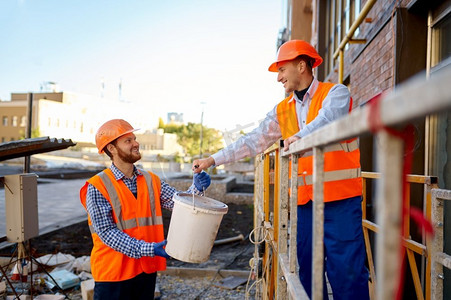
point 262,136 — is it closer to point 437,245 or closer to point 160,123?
point 437,245

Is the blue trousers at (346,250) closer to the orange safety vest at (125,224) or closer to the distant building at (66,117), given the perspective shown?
the orange safety vest at (125,224)

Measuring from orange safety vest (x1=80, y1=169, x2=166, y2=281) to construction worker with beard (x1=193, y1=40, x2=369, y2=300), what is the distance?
113cm

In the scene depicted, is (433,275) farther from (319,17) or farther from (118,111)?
(118,111)

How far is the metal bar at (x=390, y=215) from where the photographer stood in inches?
28.2

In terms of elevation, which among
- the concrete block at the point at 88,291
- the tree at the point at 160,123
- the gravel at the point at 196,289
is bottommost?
the gravel at the point at 196,289

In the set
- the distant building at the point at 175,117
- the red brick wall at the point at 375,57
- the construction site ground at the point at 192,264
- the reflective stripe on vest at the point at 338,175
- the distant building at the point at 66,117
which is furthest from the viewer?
the distant building at the point at 175,117

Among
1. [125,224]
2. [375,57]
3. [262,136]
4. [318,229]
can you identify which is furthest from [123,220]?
[375,57]

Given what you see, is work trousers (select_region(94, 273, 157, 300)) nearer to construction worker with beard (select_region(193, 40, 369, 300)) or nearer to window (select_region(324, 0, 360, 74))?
construction worker with beard (select_region(193, 40, 369, 300))

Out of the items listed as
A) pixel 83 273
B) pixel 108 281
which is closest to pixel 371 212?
pixel 108 281

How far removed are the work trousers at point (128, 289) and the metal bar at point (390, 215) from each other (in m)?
2.46

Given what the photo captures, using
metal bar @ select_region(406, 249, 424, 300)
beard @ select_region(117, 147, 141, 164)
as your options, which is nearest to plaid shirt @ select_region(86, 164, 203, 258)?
beard @ select_region(117, 147, 141, 164)

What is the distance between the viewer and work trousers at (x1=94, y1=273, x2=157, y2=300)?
2.84 m

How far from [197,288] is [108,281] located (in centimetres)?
291

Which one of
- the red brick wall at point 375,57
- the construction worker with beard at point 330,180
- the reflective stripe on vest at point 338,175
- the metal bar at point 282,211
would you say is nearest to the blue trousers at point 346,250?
the construction worker with beard at point 330,180
